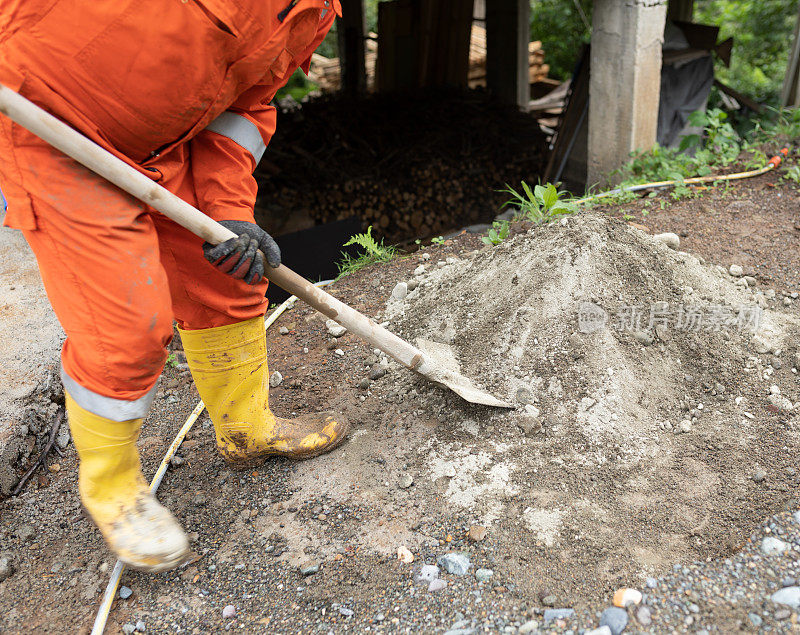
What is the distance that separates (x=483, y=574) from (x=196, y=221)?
1.27 meters

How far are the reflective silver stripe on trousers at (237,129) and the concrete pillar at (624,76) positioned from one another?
2.95 m

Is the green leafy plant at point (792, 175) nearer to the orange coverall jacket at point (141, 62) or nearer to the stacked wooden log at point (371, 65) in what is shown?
the orange coverall jacket at point (141, 62)

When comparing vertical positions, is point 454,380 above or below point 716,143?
below

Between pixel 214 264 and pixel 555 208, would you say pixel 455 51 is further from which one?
pixel 214 264

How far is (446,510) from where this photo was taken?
1965 mm

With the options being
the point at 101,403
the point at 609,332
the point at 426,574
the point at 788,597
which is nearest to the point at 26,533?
the point at 101,403

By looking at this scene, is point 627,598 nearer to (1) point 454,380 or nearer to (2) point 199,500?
(1) point 454,380

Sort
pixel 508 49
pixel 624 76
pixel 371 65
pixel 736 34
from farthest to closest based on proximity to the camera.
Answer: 1. pixel 736 34
2. pixel 371 65
3. pixel 508 49
4. pixel 624 76

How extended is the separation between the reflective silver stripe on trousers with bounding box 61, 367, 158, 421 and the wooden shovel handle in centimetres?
51

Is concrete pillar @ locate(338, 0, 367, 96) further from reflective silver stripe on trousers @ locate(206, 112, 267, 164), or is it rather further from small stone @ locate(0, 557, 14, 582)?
small stone @ locate(0, 557, 14, 582)

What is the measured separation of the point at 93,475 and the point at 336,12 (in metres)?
1.53

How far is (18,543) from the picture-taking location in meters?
2.10

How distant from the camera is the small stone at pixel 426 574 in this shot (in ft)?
5.82

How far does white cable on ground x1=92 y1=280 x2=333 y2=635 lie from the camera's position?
5.71ft
